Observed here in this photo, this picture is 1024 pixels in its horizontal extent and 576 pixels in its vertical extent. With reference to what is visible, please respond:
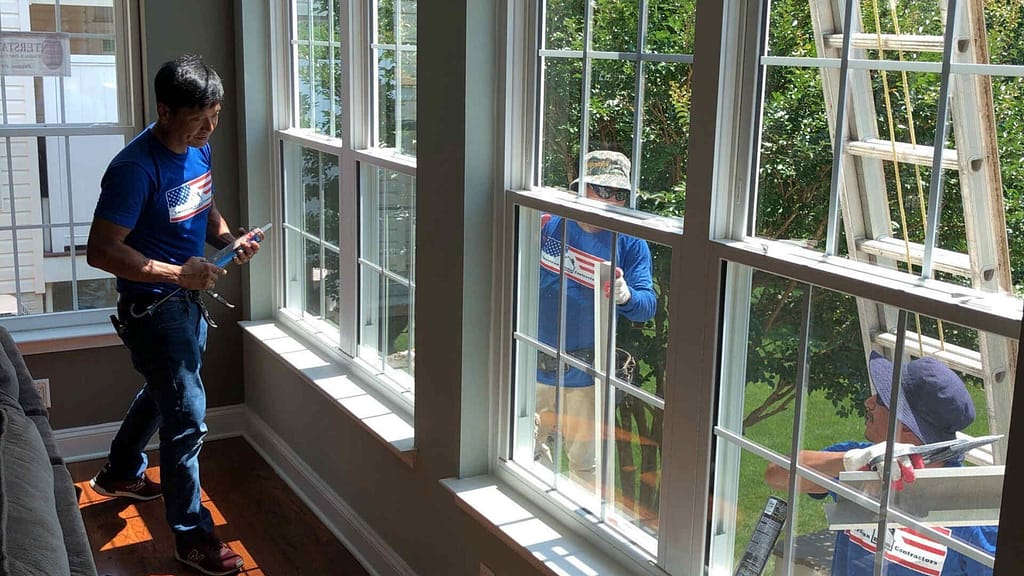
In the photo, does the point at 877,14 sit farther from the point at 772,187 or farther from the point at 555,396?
the point at 555,396

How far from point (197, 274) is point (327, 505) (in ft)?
3.50

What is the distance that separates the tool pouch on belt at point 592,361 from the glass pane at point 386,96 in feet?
3.77

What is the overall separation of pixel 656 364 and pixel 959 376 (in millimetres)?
785

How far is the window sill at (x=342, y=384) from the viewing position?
135 inches

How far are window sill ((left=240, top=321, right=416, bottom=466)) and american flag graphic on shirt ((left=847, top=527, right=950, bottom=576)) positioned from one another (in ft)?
5.77

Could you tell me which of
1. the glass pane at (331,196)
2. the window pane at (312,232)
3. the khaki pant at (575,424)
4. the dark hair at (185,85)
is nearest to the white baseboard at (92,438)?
the window pane at (312,232)

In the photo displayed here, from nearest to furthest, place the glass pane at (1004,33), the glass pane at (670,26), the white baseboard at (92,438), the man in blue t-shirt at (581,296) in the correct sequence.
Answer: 1. the glass pane at (1004,33)
2. the glass pane at (670,26)
3. the man in blue t-shirt at (581,296)
4. the white baseboard at (92,438)

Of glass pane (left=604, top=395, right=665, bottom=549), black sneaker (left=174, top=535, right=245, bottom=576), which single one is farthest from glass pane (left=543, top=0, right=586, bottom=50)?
black sneaker (left=174, top=535, right=245, bottom=576)

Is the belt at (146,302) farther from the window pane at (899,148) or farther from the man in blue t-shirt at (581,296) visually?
the window pane at (899,148)

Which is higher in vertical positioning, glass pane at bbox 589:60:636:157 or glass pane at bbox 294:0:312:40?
glass pane at bbox 294:0:312:40

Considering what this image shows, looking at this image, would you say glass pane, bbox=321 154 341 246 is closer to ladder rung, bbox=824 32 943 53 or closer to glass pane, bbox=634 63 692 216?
glass pane, bbox=634 63 692 216

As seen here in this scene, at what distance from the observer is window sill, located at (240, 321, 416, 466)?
135 inches

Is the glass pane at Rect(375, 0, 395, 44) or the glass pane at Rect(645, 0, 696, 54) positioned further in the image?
the glass pane at Rect(375, 0, 395, 44)

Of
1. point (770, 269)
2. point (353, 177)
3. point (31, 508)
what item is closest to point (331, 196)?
point (353, 177)
